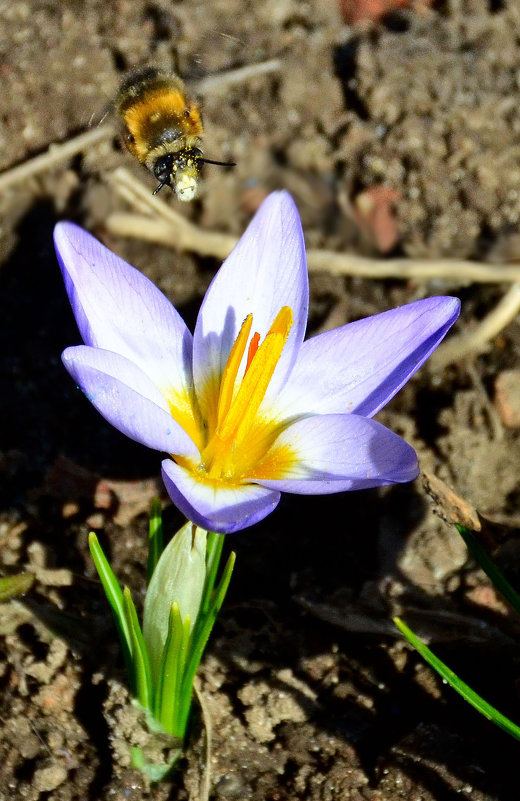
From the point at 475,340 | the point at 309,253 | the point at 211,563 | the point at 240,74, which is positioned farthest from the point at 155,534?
the point at 240,74

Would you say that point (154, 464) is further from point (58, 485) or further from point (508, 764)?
point (508, 764)

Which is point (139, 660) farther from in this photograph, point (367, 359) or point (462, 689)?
point (367, 359)

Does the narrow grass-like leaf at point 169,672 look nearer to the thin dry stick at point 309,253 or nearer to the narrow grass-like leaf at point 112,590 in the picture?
the narrow grass-like leaf at point 112,590

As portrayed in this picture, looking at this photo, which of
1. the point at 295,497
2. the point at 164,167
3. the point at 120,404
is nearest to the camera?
the point at 120,404

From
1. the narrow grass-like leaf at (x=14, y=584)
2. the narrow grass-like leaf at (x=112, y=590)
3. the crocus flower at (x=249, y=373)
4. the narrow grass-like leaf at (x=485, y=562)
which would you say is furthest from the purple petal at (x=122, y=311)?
the narrow grass-like leaf at (x=485, y=562)

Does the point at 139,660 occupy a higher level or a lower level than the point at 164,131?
lower

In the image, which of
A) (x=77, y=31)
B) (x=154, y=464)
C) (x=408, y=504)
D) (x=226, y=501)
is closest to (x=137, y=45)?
(x=77, y=31)
